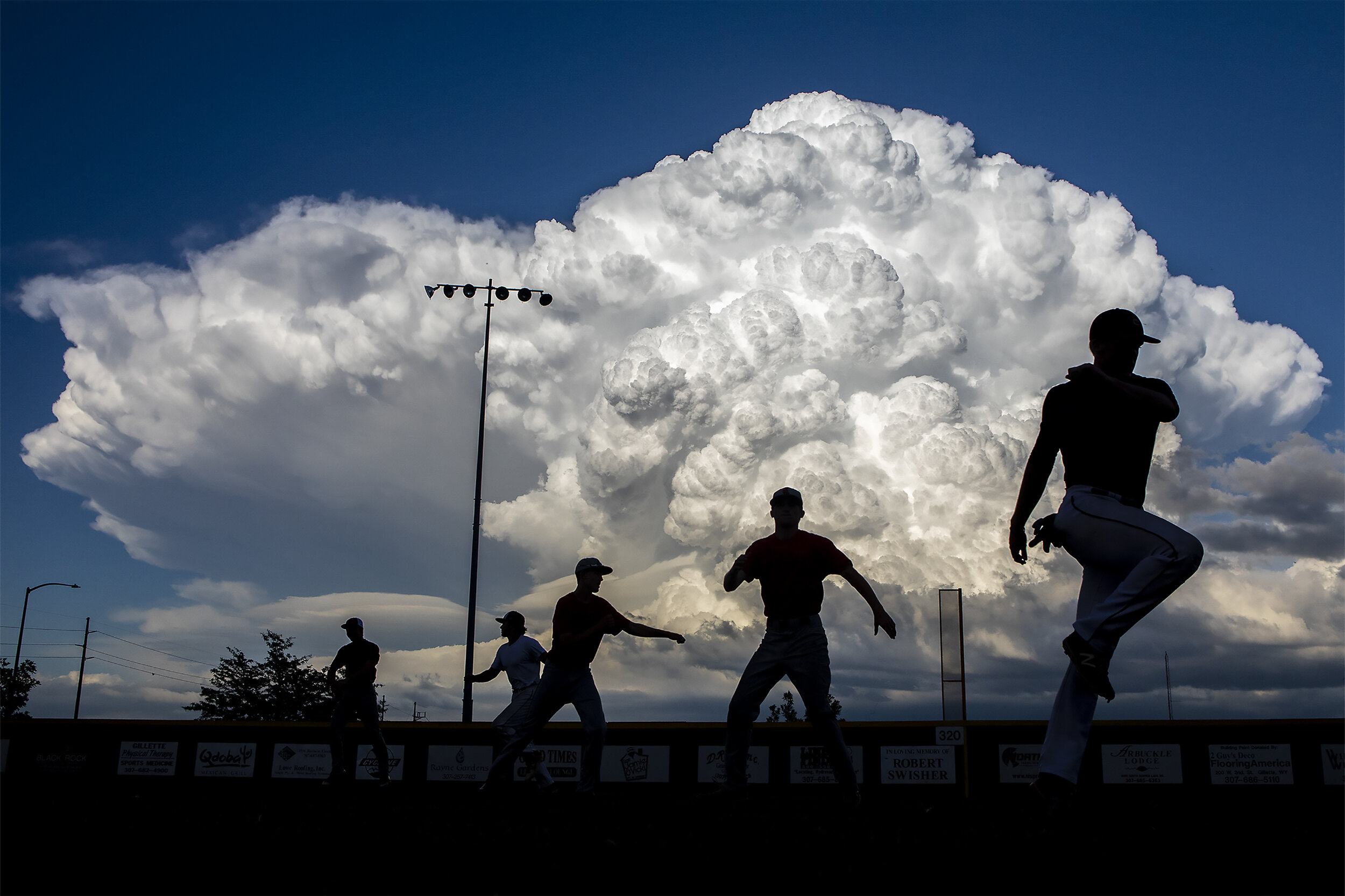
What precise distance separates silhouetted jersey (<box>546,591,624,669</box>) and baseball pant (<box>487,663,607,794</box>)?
0.24 feet

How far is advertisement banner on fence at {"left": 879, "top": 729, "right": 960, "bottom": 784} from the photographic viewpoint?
11.3 metres

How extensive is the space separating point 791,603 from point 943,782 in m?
6.00

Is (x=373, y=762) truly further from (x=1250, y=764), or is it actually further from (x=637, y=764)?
(x=1250, y=764)

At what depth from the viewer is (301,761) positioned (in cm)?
1338

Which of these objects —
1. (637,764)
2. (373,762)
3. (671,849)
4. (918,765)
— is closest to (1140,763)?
(918,765)

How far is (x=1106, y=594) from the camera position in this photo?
4562 mm

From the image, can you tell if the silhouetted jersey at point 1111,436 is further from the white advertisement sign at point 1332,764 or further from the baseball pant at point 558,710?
the white advertisement sign at point 1332,764

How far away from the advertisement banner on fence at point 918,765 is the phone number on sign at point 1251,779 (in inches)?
115

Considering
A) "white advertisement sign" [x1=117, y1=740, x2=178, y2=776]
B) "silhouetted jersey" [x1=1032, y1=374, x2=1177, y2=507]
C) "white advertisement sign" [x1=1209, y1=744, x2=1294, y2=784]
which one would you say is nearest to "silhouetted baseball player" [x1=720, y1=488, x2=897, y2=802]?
"silhouetted jersey" [x1=1032, y1=374, x2=1177, y2=507]

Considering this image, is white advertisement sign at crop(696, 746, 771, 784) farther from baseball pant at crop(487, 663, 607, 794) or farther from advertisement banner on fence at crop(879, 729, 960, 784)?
baseball pant at crop(487, 663, 607, 794)

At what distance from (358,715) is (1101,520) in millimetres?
9464

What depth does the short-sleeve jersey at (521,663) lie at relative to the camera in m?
11.0

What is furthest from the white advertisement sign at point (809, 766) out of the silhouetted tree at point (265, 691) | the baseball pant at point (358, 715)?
the silhouetted tree at point (265, 691)

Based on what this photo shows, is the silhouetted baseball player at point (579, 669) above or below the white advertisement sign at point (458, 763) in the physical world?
above
